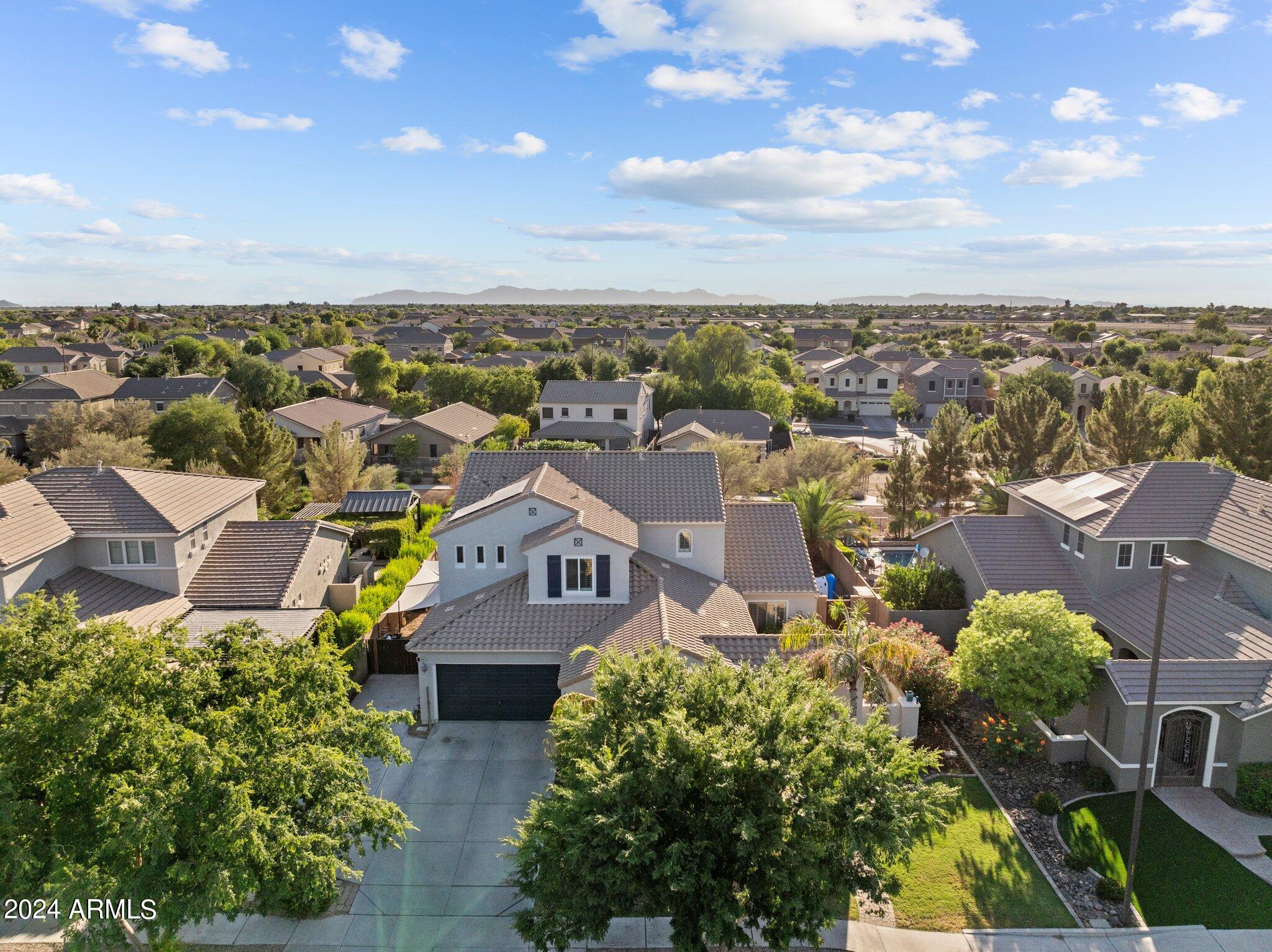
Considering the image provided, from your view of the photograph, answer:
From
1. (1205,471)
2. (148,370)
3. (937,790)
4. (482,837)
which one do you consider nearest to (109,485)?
(482,837)

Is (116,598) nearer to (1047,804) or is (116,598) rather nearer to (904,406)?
(1047,804)

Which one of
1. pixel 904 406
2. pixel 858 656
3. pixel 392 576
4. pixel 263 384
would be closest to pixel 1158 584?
pixel 858 656

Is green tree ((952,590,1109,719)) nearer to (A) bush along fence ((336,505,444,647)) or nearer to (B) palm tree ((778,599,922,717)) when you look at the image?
(B) palm tree ((778,599,922,717))

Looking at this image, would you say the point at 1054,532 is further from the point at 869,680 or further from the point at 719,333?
the point at 719,333

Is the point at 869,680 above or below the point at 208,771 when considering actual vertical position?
below

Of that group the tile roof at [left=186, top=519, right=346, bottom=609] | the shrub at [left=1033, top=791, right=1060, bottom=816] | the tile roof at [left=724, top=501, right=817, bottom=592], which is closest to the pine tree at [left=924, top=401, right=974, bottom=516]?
the tile roof at [left=724, top=501, right=817, bottom=592]
